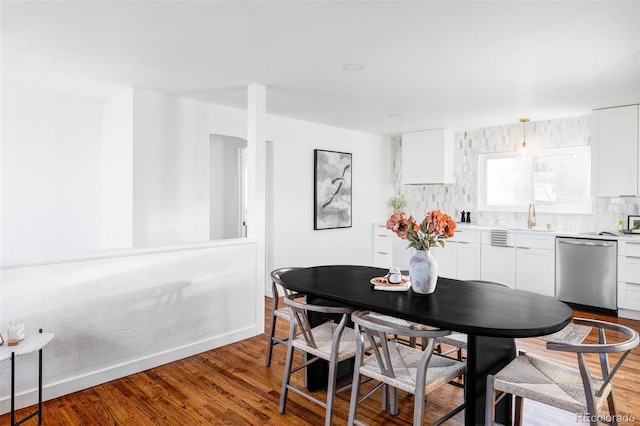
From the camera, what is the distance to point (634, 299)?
454 centimetres

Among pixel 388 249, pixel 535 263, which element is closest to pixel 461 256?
pixel 535 263

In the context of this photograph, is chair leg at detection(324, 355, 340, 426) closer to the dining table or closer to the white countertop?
the dining table

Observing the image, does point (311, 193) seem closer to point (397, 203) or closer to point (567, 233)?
point (397, 203)

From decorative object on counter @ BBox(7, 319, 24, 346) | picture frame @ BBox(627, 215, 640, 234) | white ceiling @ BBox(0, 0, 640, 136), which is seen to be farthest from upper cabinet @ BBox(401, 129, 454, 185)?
decorative object on counter @ BBox(7, 319, 24, 346)

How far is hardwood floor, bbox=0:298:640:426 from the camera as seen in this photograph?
2473mm

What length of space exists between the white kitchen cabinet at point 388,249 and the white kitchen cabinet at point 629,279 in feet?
8.94

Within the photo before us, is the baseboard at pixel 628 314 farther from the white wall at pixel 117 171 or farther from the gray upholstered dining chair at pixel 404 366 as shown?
the white wall at pixel 117 171

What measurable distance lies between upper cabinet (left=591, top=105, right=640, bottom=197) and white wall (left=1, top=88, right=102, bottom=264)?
5.86 m

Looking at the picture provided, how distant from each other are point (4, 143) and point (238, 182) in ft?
9.91

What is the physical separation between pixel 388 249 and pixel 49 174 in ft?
15.8

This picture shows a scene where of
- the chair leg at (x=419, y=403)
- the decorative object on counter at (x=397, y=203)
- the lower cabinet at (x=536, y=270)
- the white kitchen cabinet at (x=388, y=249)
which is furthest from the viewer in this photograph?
the decorative object on counter at (x=397, y=203)

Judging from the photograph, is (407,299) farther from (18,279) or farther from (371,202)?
(371,202)

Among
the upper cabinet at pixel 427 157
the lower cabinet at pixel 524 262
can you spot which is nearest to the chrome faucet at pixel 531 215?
the lower cabinet at pixel 524 262

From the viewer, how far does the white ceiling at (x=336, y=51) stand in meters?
2.42
